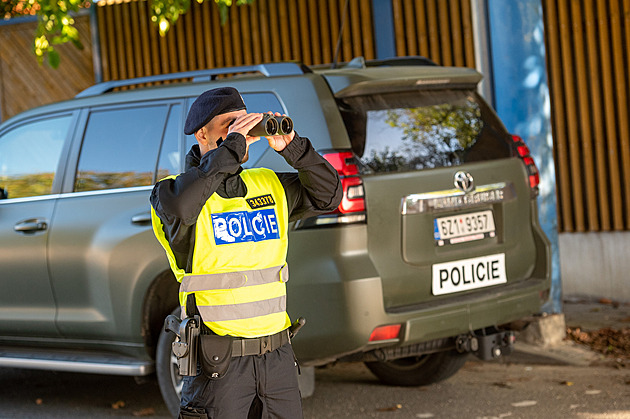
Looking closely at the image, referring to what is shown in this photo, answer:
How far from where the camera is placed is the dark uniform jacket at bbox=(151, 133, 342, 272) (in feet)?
9.93

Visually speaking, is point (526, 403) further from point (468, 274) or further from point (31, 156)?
point (31, 156)

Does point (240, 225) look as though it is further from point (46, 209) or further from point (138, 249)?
point (46, 209)

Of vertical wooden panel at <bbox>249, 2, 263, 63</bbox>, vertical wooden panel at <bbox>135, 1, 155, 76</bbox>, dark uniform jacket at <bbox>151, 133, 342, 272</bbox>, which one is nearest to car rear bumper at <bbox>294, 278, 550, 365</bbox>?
dark uniform jacket at <bbox>151, 133, 342, 272</bbox>

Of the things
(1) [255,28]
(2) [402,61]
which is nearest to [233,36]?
(1) [255,28]

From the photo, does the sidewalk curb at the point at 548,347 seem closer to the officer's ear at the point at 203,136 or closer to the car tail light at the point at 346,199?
the car tail light at the point at 346,199

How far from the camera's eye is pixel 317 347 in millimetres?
4430

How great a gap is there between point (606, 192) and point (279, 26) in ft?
12.7

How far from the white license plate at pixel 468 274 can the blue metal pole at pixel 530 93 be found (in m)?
1.88

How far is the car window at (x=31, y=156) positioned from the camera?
550 cm

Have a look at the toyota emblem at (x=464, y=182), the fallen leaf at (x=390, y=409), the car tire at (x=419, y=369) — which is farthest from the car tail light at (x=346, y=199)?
the car tire at (x=419, y=369)

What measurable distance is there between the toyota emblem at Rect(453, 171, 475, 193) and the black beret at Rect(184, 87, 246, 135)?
180 centimetres

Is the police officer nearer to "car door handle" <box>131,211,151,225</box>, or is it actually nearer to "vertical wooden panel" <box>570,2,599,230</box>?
"car door handle" <box>131,211,151,225</box>

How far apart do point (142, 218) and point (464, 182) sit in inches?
67.8

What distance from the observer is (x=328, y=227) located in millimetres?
4383
